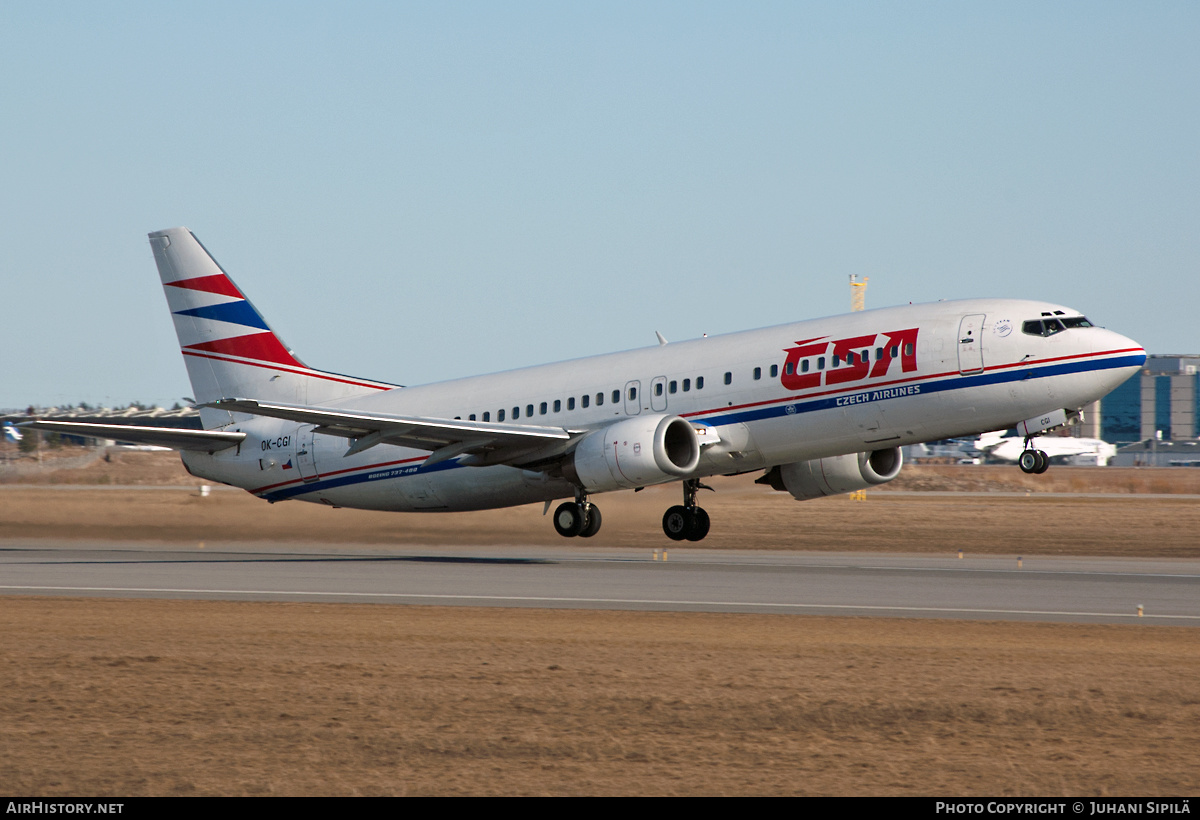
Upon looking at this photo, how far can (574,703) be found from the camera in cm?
1288

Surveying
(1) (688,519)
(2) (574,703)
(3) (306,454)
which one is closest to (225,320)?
(3) (306,454)

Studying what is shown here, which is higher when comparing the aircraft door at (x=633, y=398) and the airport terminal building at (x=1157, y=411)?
the airport terminal building at (x=1157, y=411)

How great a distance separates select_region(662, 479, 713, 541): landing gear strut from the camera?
3244cm

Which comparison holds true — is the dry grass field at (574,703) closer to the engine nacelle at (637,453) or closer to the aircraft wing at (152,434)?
the aircraft wing at (152,434)

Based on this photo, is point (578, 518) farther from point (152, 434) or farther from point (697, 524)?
point (152, 434)

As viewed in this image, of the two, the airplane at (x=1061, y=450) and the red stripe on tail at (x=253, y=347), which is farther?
the airplane at (x=1061, y=450)

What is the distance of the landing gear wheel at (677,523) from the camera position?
A: 107ft

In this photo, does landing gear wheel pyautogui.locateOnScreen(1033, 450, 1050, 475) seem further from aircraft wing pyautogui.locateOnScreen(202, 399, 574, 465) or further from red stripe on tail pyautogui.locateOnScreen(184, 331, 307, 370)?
red stripe on tail pyautogui.locateOnScreen(184, 331, 307, 370)

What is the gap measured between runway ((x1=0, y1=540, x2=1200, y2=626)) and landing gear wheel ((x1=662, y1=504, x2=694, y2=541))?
0.81 m

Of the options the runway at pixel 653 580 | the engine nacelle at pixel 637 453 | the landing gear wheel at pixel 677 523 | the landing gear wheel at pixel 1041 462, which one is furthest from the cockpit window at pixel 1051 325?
the landing gear wheel at pixel 677 523

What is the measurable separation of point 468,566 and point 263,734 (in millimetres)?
19073

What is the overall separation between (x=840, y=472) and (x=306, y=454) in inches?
557

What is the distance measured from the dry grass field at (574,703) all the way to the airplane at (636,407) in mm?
9087
